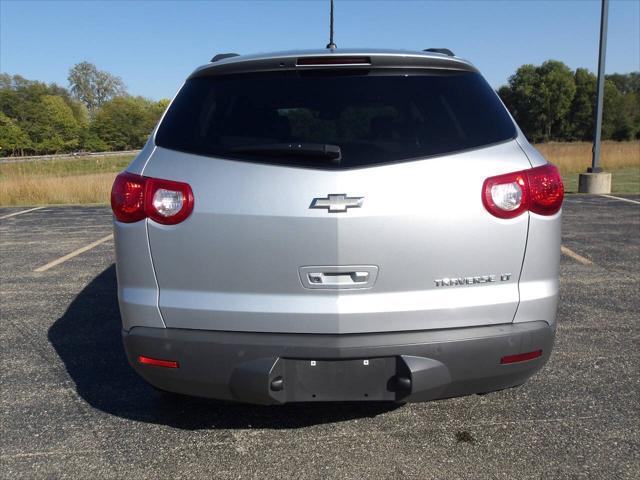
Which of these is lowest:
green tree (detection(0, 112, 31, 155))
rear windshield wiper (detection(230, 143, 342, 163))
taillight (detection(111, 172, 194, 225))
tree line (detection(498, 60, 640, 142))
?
taillight (detection(111, 172, 194, 225))

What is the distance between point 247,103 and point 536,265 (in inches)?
53.0

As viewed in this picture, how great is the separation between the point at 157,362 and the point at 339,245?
90 centimetres

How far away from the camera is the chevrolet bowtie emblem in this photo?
2.06m

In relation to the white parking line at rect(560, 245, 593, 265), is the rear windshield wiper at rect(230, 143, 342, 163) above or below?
above

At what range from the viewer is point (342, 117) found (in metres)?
2.23

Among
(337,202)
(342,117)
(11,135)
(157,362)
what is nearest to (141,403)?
(157,362)

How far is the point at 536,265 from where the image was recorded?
88.3 inches

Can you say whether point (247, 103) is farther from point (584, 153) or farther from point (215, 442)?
point (584, 153)

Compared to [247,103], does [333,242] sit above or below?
below

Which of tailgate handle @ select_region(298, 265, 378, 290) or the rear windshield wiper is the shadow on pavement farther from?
the rear windshield wiper

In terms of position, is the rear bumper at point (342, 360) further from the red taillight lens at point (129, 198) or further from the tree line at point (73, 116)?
the tree line at point (73, 116)

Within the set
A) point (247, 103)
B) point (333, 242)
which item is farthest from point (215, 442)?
point (247, 103)

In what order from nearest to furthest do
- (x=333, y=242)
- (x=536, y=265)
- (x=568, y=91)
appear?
(x=333, y=242) < (x=536, y=265) < (x=568, y=91)

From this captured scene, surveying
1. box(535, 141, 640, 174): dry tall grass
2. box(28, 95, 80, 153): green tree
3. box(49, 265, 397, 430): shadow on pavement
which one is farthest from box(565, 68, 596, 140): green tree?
box(49, 265, 397, 430): shadow on pavement
